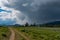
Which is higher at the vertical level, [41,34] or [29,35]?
[29,35]

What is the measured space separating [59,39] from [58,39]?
0.17 metres

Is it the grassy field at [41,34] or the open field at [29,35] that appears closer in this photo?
the open field at [29,35]

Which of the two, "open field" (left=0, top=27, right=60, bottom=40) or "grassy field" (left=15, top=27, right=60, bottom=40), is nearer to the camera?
"open field" (left=0, top=27, right=60, bottom=40)

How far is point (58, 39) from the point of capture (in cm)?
3275

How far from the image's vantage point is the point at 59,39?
32.7m

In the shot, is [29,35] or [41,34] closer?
[29,35]
